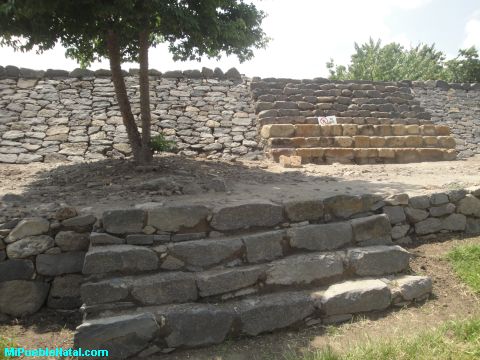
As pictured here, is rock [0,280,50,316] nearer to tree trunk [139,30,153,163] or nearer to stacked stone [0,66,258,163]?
tree trunk [139,30,153,163]

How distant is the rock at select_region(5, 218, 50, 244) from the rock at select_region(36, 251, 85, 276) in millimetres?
248

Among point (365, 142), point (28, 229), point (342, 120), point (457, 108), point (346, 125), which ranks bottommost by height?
point (28, 229)

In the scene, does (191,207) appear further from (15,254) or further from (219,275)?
(15,254)

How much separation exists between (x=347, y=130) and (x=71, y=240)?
6.07 meters

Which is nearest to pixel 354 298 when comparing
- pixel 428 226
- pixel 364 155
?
pixel 428 226

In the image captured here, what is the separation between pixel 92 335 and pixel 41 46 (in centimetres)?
411

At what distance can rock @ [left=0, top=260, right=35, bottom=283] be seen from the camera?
11.4ft

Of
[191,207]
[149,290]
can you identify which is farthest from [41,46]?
[149,290]

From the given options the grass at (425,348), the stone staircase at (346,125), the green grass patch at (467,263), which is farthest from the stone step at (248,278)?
the stone staircase at (346,125)

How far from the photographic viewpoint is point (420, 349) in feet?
8.67

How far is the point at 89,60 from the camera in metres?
6.46

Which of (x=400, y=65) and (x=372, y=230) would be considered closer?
(x=372, y=230)

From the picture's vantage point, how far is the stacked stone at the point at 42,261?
351 centimetres

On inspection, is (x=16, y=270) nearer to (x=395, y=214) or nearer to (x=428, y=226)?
(x=395, y=214)
